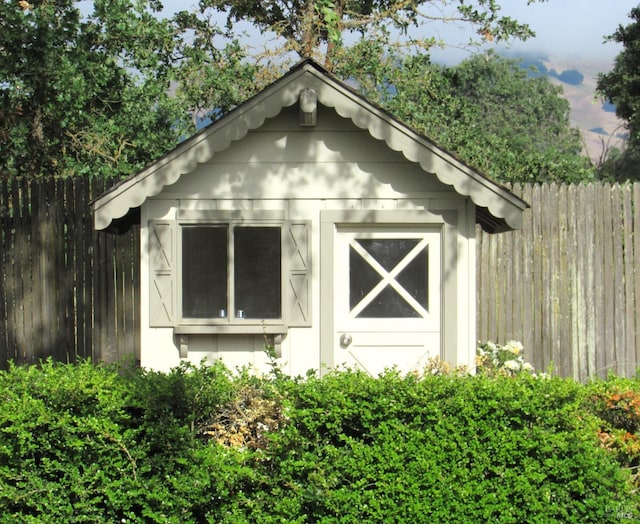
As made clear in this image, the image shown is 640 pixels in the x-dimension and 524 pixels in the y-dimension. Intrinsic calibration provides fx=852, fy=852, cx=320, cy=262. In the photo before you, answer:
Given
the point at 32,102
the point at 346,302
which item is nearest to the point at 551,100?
the point at 32,102

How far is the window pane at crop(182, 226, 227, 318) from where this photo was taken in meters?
8.52

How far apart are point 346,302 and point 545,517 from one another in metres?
3.31

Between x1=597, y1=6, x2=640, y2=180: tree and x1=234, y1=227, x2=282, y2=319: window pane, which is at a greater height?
x1=597, y1=6, x2=640, y2=180: tree

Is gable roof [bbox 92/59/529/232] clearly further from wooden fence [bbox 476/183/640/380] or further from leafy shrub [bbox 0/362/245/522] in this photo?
wooden fence [bbox 476/183/640/380]

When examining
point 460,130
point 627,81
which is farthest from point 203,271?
point 627,81

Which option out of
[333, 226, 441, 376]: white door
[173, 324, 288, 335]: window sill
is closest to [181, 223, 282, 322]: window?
[173, 324, 288, 335]: window sill

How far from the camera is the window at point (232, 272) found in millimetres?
8523

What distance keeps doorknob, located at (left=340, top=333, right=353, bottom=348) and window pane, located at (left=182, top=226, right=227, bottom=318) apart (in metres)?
1.23

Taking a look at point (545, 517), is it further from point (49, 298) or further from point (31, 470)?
point (49, 298)

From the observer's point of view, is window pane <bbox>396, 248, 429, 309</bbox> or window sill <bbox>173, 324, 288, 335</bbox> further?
window pane <bbox>396, 248, 429, 309</bbox>

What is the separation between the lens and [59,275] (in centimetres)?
1143

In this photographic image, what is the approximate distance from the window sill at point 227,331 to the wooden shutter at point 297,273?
0.17 metres

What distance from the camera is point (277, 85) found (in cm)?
808

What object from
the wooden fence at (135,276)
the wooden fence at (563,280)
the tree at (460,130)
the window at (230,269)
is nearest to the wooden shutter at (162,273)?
the window at (230,269)
